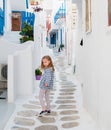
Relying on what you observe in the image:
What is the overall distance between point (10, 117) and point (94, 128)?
5.78 ft

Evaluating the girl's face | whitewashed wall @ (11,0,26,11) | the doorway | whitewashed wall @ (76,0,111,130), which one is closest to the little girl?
the girl's face

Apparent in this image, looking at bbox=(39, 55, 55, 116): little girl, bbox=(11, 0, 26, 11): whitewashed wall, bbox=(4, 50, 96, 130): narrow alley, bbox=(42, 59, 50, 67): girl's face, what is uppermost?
bbox=(11, 0, 26, 11): whitewashed wall

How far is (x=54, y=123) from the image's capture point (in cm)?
608

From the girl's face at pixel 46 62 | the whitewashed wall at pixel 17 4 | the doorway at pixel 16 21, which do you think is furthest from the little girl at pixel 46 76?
the whitewashed wall at pixel 17 4

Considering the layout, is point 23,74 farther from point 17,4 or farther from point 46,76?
point 17,4

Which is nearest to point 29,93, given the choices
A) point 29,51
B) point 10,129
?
point 29,51

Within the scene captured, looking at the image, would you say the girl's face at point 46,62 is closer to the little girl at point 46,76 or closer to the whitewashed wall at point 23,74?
the little girl at point 46,76

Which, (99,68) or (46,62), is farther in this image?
(46,62)

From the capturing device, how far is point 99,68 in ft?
17.9

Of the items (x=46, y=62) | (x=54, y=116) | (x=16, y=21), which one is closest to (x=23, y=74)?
(x=46, y=62)

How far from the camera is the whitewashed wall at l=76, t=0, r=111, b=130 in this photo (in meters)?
4.82

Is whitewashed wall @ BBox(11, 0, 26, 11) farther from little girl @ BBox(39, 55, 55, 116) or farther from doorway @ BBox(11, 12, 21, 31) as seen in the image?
little girl @ BBox(39, 55, 55, 116)

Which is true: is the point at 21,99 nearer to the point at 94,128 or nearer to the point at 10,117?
the point at 10,117

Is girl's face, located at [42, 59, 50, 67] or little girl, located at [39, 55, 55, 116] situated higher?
girl's face, located at [42, 59, 50, 67]
